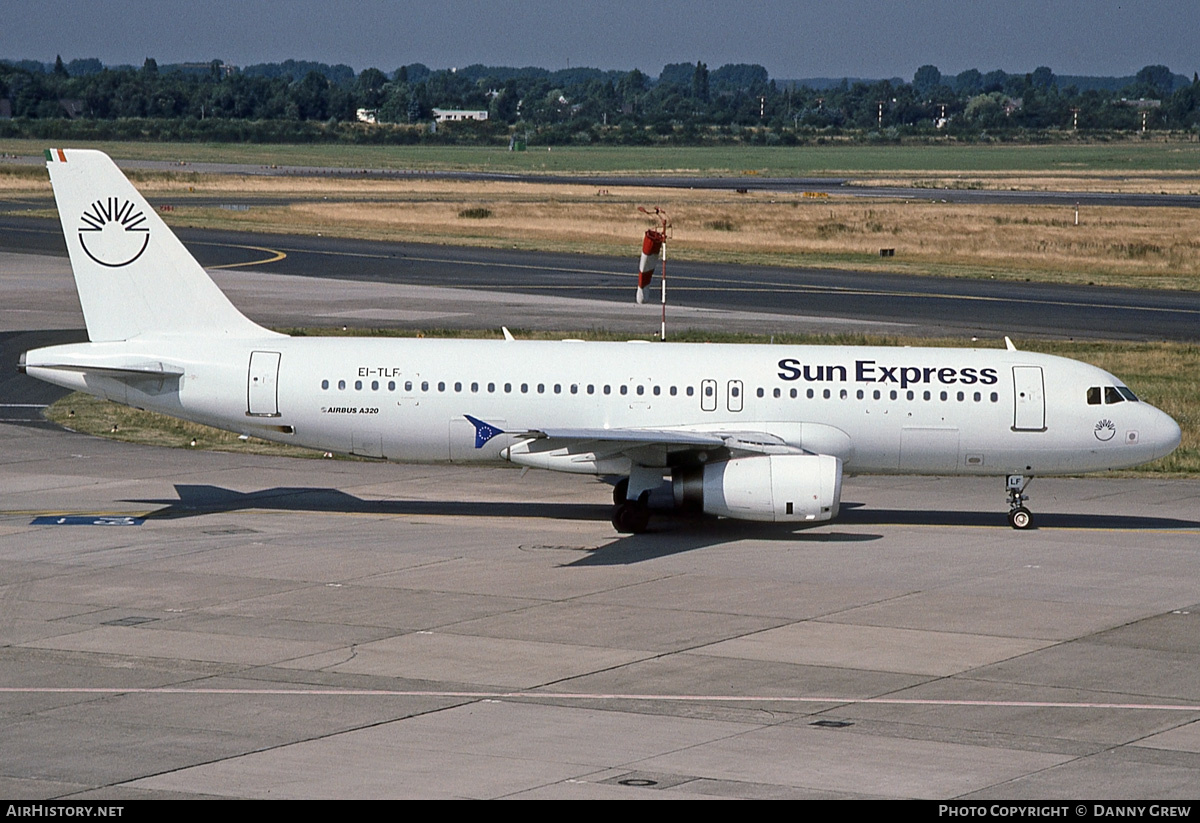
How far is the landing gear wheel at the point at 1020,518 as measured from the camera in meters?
34.8

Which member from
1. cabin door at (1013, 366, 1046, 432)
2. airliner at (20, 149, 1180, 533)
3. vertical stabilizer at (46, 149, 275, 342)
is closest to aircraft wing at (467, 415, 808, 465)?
airliner at (20, 149, 1180, 533)

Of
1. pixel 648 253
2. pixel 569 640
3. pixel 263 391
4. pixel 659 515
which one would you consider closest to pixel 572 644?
pixel 569 640

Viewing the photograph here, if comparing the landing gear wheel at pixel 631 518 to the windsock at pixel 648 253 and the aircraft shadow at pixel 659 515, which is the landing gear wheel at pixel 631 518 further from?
the windsock at pixel 648 253

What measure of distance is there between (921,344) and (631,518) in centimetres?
2906

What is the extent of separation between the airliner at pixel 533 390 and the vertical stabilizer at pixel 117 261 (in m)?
0.03

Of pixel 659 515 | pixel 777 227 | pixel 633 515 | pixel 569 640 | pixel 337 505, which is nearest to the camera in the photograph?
pixel 569 640

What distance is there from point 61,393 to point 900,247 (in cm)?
6487

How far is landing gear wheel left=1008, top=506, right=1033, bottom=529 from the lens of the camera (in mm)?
34812

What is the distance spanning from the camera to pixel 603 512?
36625 millimetres

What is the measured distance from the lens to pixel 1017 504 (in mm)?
35156

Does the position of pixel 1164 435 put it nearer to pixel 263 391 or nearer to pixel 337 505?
pixel 337 505

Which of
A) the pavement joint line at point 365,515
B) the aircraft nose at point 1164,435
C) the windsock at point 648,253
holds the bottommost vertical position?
the pavement joint line at point 365,515

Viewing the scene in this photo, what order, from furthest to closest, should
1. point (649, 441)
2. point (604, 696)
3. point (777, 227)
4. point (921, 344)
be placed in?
point (777, 227) < point (921, 344) < point (649, 441) < point (604, 696)

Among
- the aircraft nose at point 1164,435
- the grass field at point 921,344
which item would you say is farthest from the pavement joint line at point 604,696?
the grass field at point 921,344
